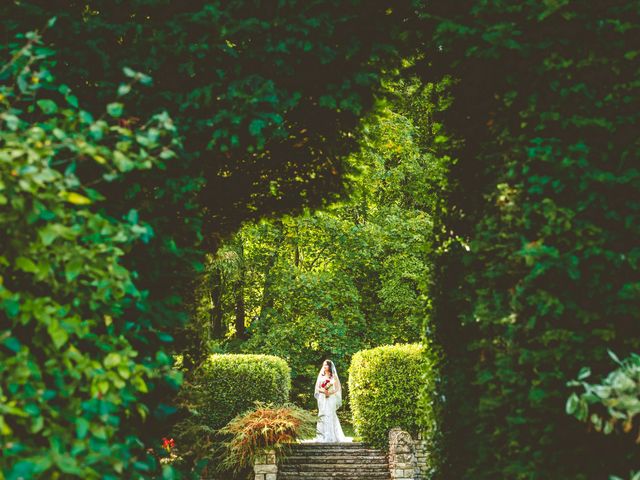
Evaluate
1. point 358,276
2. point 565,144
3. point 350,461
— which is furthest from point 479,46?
point 358,276

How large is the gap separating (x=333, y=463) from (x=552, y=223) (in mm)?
10184

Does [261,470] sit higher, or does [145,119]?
[145,119]

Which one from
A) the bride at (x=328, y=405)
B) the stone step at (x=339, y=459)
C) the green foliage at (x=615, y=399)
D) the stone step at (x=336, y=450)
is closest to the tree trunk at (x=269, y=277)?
the bride at (x=328, y=405)

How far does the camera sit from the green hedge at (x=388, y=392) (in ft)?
42.0

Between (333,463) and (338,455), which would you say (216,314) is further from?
(333,463)

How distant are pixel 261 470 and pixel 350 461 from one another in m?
2.22

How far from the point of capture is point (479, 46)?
4.22 m

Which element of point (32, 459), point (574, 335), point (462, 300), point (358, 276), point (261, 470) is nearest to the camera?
point (32, 459)

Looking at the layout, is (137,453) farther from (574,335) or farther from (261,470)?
(261,470)

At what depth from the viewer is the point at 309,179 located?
6.27 meters

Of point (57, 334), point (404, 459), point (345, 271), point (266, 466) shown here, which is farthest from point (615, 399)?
point (345, 271)

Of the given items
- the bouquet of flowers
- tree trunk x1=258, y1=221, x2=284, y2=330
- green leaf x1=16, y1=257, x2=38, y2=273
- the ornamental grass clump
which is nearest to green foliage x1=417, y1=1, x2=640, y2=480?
green leaf x1=16, y1=257, x2=38, y2=273

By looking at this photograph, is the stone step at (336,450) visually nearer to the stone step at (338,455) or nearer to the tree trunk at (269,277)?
the stone step at (338,455)

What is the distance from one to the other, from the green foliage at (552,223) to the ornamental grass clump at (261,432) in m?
7.66
